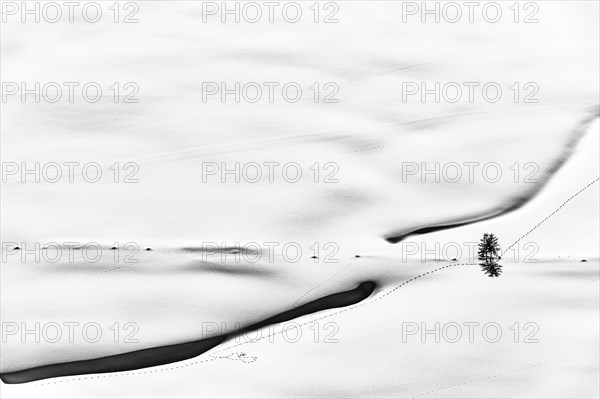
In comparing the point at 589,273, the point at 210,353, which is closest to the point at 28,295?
the point at 210,353

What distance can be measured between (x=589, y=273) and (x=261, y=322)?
88 centimetres

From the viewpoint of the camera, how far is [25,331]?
6.23 ft

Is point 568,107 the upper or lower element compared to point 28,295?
upper

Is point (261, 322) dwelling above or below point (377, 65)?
below

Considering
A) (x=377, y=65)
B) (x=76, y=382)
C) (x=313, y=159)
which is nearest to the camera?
(x=76, y=382)

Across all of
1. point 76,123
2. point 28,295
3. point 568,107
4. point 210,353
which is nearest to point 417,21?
point 568,107

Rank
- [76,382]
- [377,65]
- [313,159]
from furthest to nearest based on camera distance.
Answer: [377,65]
[313,159]
[76,382]

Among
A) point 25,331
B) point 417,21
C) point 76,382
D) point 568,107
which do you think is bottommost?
point 76,382

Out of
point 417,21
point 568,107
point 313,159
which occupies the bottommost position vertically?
point 313,159

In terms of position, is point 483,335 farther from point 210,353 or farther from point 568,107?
point 568,107

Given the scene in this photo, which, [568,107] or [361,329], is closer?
[361,329]

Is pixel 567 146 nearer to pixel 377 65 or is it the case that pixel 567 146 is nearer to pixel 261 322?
pixel 377 65

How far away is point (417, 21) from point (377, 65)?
0.26m

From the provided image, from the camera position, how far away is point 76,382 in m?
1.86
